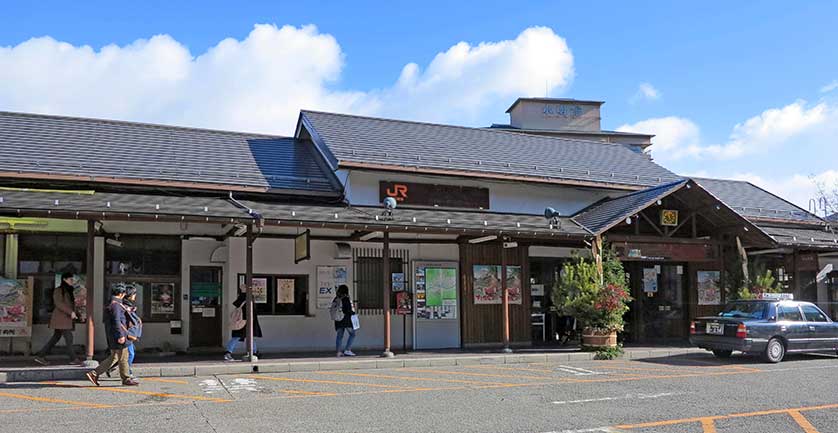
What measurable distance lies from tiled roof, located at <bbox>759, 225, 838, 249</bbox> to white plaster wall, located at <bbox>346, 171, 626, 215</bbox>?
4.52 m

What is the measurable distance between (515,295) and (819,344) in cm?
694

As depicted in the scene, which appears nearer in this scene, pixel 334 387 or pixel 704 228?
pixel 334 387

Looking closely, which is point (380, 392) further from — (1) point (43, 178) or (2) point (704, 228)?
(2) point (704, 228)

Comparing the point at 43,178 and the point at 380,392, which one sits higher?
the point at 43,178

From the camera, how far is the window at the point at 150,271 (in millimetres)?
16234

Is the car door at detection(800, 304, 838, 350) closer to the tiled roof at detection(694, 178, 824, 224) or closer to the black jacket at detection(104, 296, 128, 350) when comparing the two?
the tiled roof at detection(694, 178, 824, 224)

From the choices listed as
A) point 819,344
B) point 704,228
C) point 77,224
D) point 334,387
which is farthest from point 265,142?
point 819,344

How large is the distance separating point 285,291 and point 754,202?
1657cm

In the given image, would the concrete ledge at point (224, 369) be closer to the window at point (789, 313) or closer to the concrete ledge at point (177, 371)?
the concrete ledge at point (177, 371)

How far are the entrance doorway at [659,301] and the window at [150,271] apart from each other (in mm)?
12105

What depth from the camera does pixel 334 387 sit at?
11672 millimetres

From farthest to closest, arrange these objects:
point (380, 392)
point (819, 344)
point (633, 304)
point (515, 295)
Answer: point (633, 304), point (515, 295), point (819, 344), point (380, 392)

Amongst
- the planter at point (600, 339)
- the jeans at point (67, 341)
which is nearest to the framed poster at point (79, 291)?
the jeans at point (67, 341)

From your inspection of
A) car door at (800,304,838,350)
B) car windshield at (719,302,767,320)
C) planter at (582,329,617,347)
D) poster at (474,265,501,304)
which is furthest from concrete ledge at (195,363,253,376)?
car door at (800,304,838,350)
